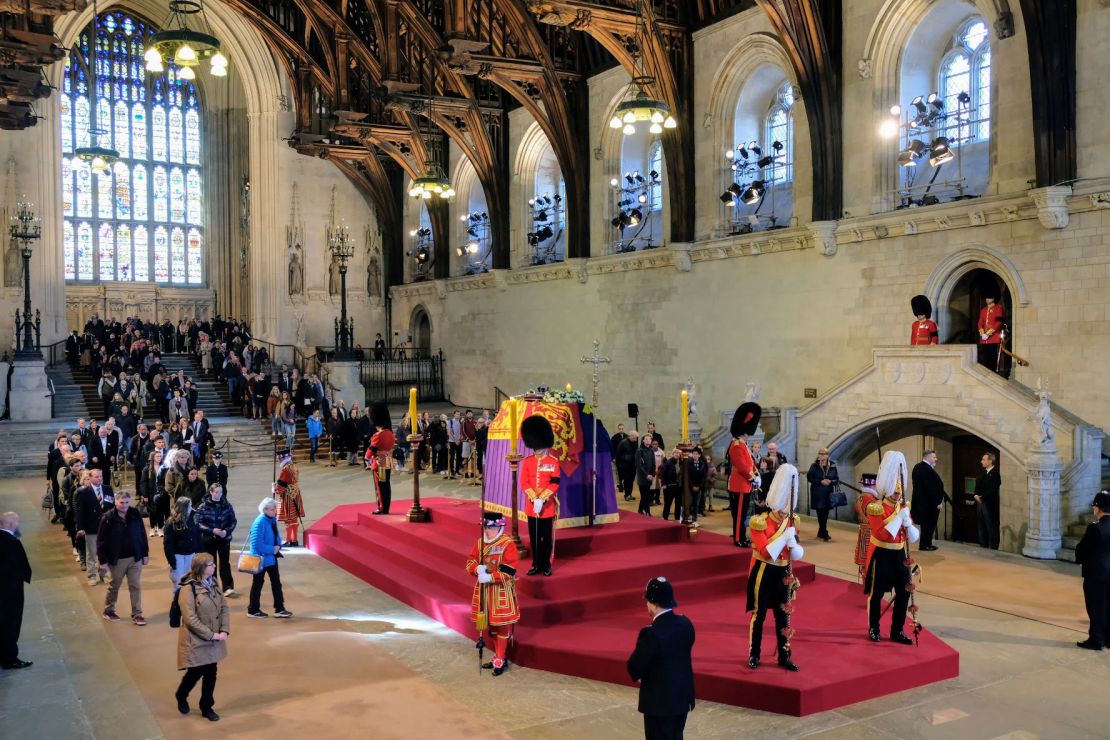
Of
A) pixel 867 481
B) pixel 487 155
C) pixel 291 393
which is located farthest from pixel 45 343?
pixel 867 481

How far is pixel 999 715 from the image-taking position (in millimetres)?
6820

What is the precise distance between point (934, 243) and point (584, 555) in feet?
28.6

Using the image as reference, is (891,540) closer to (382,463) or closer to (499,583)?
(499,583)

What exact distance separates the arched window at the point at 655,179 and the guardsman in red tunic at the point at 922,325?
8308mm

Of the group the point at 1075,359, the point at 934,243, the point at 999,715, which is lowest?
the point at 999,715

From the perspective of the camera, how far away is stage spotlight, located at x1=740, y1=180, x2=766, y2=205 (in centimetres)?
1828

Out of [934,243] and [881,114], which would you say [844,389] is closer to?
[934,243]

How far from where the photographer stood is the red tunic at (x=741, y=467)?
10.4 metres

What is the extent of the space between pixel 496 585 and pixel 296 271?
1010 inches

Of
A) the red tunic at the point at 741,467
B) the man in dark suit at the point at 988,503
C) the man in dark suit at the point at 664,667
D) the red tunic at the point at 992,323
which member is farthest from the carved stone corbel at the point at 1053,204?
the man in dark suit at the point at 664,667

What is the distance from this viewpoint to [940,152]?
14773 millimetres

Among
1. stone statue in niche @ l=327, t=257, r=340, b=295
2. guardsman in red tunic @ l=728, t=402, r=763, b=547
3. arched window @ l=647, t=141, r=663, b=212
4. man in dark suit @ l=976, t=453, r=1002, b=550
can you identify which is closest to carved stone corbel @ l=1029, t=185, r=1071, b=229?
man in dark suit @ l=976, t=453, r=1002, b=550

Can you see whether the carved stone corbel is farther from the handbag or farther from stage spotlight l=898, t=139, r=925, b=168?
the handbag

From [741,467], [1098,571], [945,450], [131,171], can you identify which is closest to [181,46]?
[741,467]
